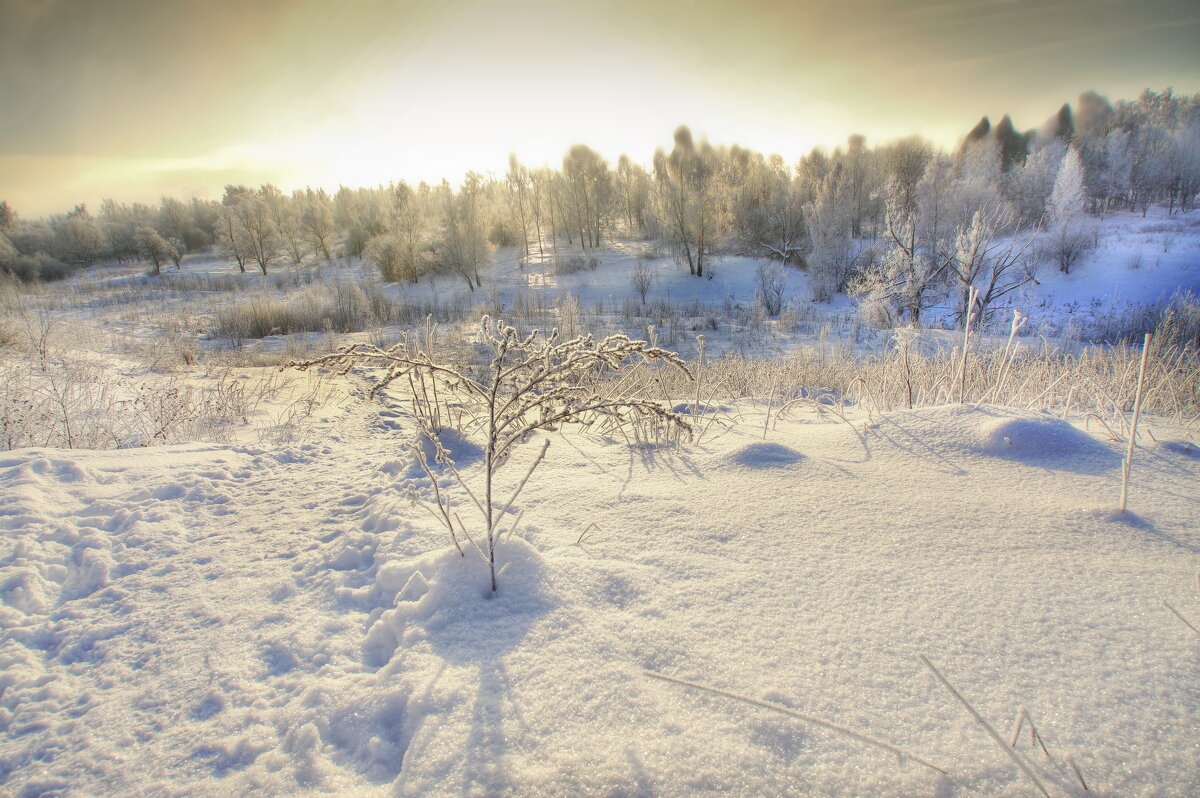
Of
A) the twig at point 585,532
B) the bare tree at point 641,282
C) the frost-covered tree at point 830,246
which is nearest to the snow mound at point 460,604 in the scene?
the twig at point 585,532

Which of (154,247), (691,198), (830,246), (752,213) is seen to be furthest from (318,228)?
(830,246)

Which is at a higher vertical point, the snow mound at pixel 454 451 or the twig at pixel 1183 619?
the twig at pixel 1183 619

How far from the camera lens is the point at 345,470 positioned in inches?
113

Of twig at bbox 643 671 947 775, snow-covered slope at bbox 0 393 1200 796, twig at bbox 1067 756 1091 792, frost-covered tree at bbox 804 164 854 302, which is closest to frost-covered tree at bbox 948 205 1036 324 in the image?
frost-covered tree at bbox 804 164 854 302

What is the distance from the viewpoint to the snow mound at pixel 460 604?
129 cm

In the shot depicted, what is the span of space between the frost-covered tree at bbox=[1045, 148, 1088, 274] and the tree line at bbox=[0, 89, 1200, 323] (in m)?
0.08

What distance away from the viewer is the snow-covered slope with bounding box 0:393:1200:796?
94cm

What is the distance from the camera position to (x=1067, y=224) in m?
23.9

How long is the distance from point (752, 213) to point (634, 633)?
34.7 m

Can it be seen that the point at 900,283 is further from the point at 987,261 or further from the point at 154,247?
the point at 154,247

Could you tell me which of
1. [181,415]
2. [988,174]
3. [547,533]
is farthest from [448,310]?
[988,174]

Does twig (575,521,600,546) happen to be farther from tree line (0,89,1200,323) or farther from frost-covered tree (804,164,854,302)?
frost-covered tree (804,164,854,302)

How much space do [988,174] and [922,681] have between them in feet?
121

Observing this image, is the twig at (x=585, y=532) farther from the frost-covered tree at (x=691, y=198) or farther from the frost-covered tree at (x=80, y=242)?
the frost-covered tree at (x=80, y=242)
